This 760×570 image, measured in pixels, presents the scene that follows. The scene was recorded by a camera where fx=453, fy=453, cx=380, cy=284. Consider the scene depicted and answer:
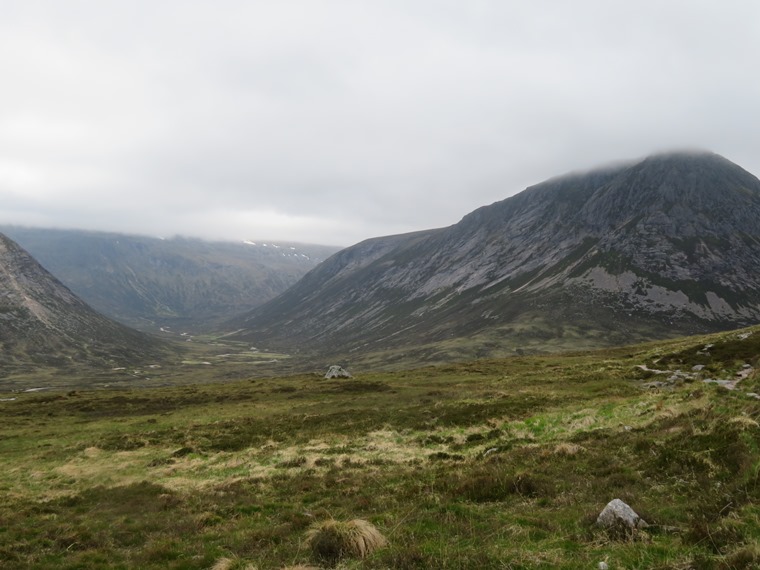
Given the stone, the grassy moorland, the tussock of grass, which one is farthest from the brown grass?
the stone

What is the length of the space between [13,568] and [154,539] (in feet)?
13.7

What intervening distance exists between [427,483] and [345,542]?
903 cm

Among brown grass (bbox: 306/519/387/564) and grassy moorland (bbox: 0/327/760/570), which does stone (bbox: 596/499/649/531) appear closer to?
grassy moorland (bbox: 0/327/760/570)

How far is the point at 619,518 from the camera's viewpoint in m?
11.5

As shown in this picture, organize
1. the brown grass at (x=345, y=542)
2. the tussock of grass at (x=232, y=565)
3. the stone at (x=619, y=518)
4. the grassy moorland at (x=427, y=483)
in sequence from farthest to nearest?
the tussock of grass at (x=232, y=565), the brown grass at (x=345, y=542), the stone at (x=619, y=518), the grassy moorland at (x=427, y=483)

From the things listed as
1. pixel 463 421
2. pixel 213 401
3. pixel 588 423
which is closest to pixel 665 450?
pixel 588 423

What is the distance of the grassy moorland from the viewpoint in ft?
36.4

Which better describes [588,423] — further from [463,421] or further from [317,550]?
[317,550]

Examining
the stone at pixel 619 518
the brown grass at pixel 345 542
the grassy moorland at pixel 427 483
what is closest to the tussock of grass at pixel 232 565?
the grassy moorland at pixel 427 483

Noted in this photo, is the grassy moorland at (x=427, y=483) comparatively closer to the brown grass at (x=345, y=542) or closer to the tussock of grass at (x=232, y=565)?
the tussock of grass at (x=232, y=565)

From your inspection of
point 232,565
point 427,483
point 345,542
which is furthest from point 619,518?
point 232,565

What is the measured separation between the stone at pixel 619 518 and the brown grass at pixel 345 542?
571 centimetres

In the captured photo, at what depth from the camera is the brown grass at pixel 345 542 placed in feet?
38.3

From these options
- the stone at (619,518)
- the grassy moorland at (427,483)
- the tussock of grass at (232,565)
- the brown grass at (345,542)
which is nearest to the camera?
the grassy moorland at (427,483)
